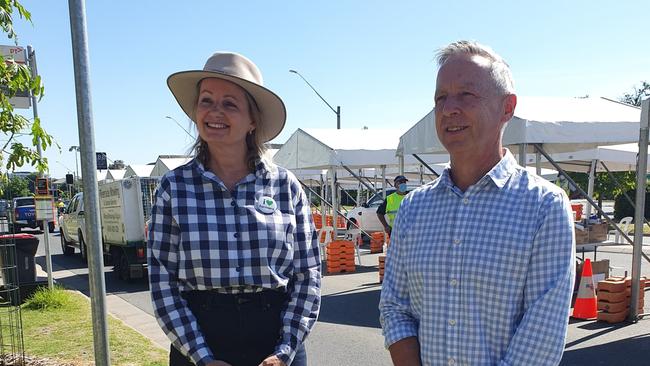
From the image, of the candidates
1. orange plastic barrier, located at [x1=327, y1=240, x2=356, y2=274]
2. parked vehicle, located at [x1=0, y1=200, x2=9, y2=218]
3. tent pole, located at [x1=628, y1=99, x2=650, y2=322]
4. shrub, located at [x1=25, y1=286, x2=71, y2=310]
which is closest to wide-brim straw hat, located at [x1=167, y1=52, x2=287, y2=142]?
parked vehicle, located at [x1=0, y1=200, x2=9, y2=218]

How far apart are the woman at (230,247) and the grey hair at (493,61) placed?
0.78 metres

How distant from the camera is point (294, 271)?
208cm

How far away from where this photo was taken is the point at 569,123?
7.10m

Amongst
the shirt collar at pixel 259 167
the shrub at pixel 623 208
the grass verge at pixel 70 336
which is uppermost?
the shirt collar at pixel 259 167

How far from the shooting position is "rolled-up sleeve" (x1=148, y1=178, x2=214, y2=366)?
6.10ft

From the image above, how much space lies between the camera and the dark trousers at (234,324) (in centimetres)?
192

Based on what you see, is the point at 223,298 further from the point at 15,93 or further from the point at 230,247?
the point at 15,93

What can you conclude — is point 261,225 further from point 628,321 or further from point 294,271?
point 628,321

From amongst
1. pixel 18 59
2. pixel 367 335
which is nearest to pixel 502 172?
pixel 18 59

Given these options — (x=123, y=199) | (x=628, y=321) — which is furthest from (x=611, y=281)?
(x=123, y=199)

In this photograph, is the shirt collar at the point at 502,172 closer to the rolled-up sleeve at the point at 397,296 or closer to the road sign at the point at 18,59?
the rolled-up sleeve at the point at 397,296

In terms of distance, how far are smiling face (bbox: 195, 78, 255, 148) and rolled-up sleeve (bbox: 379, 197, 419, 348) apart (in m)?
0.72

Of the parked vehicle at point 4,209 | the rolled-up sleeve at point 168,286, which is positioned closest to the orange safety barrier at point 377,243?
the parked vehicle at point 4,209

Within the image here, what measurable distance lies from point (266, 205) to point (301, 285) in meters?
0.35
